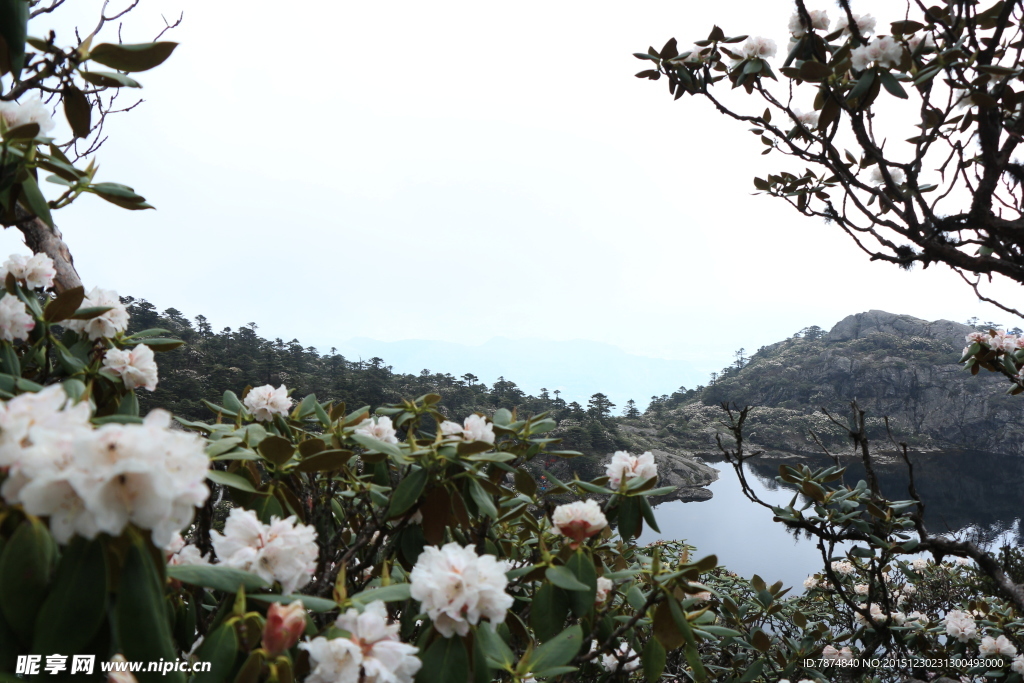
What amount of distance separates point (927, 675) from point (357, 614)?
2.87 m

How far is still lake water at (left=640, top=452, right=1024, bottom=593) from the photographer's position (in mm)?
8445

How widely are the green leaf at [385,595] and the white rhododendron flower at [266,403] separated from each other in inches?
29.2

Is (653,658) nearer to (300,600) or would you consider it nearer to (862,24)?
(300,600)

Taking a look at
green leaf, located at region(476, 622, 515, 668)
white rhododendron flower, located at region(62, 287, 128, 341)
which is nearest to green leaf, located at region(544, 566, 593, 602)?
green leaf, located at region(476, 622, 515, 668)

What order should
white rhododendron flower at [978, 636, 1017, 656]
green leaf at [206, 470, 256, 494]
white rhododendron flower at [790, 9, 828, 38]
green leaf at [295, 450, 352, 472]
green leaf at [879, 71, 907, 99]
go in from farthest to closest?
1. white rhododendron flower at [978, 636, 1017, 656]
2. white rhododendron flower at [790, 9, 828, 38]
3. green leaf at [879, 71, 907, 99]
4. green leaf at [295, 450, 352, 472]
5. green leaf at [206, 470, 256, 494]


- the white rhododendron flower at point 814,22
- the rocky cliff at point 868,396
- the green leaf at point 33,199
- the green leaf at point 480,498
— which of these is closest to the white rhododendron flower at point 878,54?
the white rhododendron flower at point 814,22

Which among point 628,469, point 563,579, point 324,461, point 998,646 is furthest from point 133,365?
point 998,646

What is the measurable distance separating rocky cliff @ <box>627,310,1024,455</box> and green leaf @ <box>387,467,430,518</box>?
15934mm

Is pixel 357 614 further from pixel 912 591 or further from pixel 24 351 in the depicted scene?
pixel 912 591

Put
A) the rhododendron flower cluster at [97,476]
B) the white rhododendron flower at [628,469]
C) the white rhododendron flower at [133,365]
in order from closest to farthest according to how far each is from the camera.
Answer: the rhododendron flower cluster at [97,476]
the white rhododendron flower at [133,365]
the white rhododendron flower at [628,469]

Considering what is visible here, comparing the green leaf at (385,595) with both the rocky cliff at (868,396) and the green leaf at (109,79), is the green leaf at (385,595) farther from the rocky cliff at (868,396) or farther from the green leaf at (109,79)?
the rocky cliff at (868,396)

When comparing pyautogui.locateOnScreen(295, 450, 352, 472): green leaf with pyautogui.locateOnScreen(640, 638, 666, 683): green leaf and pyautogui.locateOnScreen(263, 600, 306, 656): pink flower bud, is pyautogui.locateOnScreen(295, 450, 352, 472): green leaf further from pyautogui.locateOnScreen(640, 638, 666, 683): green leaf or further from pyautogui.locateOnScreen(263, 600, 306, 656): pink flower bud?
pyautogui.locateOnScreen(640, 638, 666, 683): green leaf

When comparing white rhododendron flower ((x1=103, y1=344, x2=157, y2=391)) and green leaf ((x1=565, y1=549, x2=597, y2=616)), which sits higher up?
white rhododendron flower ((x1=103, y1=344, x2=157, y2=391))

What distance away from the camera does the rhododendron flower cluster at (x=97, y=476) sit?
1.34 ft
